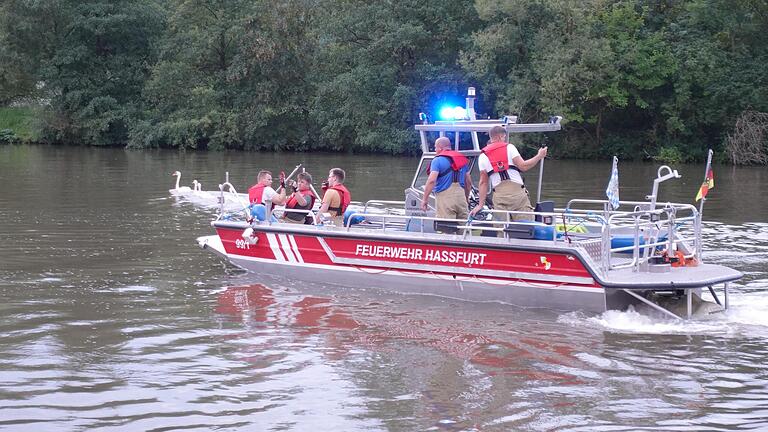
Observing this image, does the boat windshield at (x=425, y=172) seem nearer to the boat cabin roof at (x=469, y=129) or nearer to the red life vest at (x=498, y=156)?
the boat cabin roof at (x=469, y=129)

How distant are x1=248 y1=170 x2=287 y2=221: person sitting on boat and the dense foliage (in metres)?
27.5

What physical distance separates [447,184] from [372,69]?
35.5m

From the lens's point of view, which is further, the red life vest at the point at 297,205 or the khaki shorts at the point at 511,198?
the red life vest at the point at 297,205

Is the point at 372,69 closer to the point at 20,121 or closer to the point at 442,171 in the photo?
the point at 20,121

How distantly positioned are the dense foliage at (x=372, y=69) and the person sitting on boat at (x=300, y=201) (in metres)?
27.6

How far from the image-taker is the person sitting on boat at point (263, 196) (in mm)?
14312

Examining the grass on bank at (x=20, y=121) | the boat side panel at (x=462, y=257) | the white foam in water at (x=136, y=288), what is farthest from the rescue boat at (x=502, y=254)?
the grass on bank at (x=20, y=121)

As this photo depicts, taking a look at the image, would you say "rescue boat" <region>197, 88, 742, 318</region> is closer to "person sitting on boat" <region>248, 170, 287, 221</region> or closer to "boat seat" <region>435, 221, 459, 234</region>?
"boat seat" <region>435, 221, 459, 234</region>

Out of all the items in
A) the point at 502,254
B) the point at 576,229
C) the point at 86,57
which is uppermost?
the point at 86,57

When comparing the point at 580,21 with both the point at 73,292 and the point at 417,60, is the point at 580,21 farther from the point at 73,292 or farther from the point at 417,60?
the point at 73,292

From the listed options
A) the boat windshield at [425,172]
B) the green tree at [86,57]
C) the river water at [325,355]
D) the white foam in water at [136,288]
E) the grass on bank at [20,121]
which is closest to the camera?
the river water at [325,355]

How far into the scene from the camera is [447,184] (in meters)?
12.7

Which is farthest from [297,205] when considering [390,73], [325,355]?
[390,73]

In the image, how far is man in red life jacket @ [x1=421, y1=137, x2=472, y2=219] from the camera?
12656 mm
